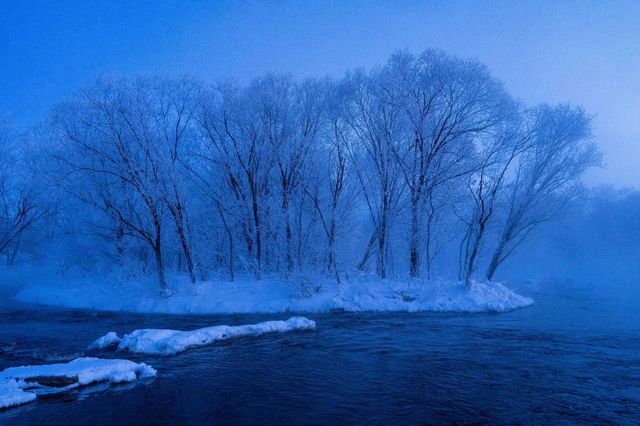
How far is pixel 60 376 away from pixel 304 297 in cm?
1251

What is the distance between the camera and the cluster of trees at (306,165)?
854 inches

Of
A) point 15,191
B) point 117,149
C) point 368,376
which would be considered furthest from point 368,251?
point 15,191

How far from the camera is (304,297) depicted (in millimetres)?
20125

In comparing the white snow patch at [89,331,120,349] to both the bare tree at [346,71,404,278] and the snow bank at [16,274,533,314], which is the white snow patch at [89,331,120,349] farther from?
the bare tree at [346,71,404,278]

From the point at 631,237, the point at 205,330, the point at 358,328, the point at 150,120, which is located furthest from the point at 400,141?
the point at 631,237

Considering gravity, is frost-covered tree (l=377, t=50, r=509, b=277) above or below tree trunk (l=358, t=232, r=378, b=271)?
above

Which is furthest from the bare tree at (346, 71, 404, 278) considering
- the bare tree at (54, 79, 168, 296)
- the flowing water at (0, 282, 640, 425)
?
the bare tree at (54, 79, 168, 296)

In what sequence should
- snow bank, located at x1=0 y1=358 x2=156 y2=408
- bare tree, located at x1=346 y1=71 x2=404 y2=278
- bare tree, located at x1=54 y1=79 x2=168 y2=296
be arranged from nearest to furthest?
1. snow bank, located at x1=0 y1=358 x2=156 y2=408
2. bare tree, located at x1=54 y1=79 x2=168 y2=296
3. bare tree, located at x1=346 y1=71 x2=404 y2=278

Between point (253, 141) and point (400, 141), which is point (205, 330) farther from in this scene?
point (400, 141)

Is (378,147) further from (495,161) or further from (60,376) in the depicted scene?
(60,376)


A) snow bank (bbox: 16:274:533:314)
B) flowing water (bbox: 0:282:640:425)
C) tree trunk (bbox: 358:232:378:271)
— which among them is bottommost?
flowing water (bbox: 0:282:640:425)

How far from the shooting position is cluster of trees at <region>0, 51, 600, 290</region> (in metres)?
21.7

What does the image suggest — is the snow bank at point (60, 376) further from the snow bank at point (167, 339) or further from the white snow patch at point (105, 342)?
the white snow patch at point (105, 342)

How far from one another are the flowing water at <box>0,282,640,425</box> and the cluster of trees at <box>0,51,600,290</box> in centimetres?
719
